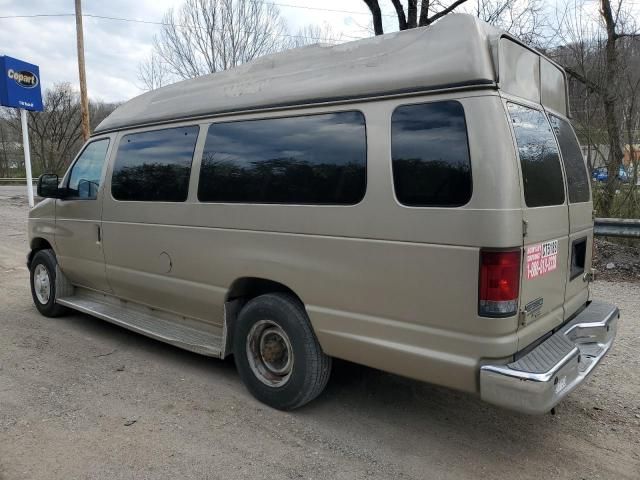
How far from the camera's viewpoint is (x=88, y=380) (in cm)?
416

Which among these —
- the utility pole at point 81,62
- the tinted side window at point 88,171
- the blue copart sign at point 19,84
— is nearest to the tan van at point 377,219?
the tinted side window at point 88,171

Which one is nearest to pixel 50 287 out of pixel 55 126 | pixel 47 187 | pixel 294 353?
pixel 47 187

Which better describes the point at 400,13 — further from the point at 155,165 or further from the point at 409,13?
the point at 155,165

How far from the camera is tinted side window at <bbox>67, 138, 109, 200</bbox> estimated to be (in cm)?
511

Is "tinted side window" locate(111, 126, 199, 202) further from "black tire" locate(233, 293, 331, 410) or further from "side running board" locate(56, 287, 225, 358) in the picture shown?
"black tire" locate(233, 293, 331, 410)

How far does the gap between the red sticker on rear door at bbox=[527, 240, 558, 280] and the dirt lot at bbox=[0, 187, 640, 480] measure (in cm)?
114

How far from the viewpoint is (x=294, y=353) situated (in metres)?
3.50

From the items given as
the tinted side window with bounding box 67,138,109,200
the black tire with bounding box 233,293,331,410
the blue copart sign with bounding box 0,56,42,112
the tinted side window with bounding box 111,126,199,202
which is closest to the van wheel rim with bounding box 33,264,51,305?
the tinted side window with bounding box 67,138,109,200

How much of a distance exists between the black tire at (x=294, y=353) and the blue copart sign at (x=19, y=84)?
Answer: 52.3ft

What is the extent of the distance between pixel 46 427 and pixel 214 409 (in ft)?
3.66

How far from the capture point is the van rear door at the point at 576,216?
11.5 ft

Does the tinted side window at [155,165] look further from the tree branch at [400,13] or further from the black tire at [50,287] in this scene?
the tree branch at [400,13]

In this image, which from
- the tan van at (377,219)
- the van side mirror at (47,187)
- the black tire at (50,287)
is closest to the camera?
the tan van at (377,219)

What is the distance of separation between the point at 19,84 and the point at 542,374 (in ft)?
60.1
